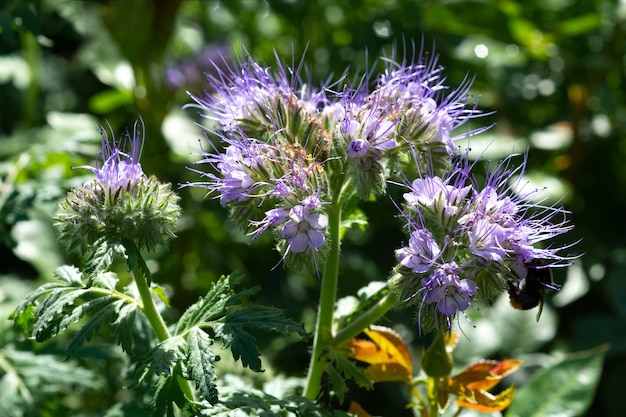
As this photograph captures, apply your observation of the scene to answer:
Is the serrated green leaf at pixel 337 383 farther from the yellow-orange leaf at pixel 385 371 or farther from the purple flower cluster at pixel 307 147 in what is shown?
the purple flower cluster at pixel 307 147

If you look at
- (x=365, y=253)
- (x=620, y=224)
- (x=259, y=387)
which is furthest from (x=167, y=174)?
(x=620, y=224)

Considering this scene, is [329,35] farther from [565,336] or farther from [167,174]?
[565,336]

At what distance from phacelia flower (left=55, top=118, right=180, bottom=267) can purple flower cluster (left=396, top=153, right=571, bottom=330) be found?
0.52 meters

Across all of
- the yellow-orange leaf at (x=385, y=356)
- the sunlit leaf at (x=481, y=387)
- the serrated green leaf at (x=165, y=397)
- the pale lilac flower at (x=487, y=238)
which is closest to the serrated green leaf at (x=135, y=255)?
the serrated green leaf at (x=165, y=397)

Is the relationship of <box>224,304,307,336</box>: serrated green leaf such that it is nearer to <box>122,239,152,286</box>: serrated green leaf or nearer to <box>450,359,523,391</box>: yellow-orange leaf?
<box>122,239,152,286</box>: serrated green leaf

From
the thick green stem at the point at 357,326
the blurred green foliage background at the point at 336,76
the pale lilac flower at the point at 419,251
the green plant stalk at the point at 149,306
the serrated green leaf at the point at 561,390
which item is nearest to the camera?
the pale lilac flower at the point at 419,251

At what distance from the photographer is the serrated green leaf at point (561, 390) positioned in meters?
2.54

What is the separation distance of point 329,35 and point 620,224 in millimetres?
1725

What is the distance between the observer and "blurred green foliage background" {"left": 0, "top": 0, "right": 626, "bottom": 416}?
133 inches

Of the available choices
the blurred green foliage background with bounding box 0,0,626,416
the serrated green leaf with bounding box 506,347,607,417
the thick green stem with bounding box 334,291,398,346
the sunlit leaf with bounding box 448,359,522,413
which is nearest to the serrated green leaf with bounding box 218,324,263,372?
the thick green stem with bounding box 334,291,398,346

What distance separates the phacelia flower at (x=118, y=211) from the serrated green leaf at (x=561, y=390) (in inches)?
52.5

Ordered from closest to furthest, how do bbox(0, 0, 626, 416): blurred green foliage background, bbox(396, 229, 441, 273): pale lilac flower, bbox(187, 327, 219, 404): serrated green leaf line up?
1. bbox(187, 327, 219, 404): serrated green leaf
2. bbox(396, 229, 441, 273): pale lilac flower
3. bbox(0, 0, 626, 416): blurred green foliage background

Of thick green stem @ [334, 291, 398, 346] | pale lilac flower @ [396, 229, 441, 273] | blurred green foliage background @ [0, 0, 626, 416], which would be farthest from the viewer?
blurred green foliage background @ [0, 0, 626, 416]

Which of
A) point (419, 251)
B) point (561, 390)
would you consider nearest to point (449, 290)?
point (419, 251)
